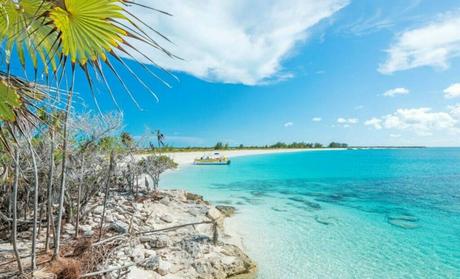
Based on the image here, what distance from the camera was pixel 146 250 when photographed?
5.66 meters

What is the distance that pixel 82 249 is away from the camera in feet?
14.1

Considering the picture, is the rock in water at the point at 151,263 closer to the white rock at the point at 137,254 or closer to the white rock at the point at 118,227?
the white rock at the point at 137,254

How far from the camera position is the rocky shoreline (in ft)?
14.1

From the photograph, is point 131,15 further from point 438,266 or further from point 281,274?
point 438,266

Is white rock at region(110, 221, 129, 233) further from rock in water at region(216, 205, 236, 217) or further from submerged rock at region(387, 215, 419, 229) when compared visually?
submerged rock at region(387, 215, 419, 229)

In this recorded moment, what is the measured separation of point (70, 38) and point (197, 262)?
4.99 m

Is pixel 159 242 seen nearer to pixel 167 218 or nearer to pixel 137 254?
pixel 137 254

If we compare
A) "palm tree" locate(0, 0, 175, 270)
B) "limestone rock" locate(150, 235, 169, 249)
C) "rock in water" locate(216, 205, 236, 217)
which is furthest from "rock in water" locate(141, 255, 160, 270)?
"rock in water" locate(216, 205, 236, 217)

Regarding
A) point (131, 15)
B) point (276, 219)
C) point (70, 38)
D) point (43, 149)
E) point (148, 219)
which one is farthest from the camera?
point (276, 219)

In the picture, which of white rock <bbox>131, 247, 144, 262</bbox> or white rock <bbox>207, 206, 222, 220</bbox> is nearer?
white rock <bbox>131, 247, 144, 262</bbox>

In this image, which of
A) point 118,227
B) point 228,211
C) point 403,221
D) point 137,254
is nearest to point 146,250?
point 137,254

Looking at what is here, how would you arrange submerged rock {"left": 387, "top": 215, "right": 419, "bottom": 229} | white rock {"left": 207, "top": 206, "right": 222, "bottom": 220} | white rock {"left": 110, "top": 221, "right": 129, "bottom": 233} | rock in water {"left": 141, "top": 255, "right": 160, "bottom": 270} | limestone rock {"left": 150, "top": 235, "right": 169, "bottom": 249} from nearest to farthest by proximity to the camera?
rock in water {"left": 141, "top": 255, "right": 160, "bottom": 270}, limestone rock {"left": 150, "top": 235, "right": 169, "bottom": 249}, white rock {"left": 110, "top": 221, "right": 129, "bottom": 233}, white rock {"left": 207, "top": 206, "right": 222, "bottom": 220}, submerged rock {"left": 387, "top": 215, "right": 419, "bottom": 229}

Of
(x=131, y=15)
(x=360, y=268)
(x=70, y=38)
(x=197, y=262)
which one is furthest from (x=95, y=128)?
(x=360, y=268)

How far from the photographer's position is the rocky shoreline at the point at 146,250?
4309 mm
